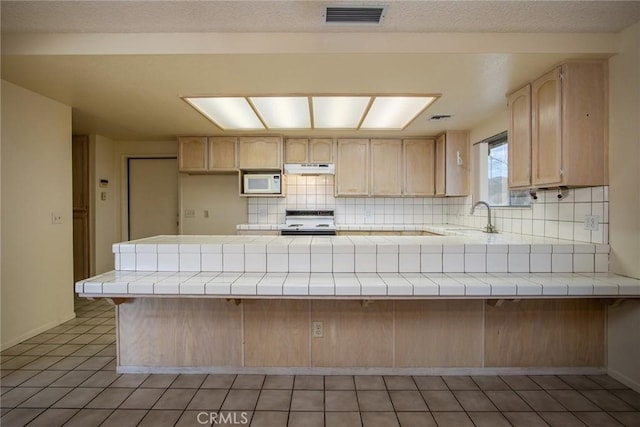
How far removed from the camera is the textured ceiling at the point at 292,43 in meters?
1.80

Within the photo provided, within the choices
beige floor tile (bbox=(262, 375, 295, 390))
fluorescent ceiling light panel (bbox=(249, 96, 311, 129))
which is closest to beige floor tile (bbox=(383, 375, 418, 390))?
beige floor tile (bbox=(262, 375, 295, 390))

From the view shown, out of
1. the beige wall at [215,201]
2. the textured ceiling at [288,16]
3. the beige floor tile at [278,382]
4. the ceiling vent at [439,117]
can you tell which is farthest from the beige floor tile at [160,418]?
the ceiling vent at [439,117]

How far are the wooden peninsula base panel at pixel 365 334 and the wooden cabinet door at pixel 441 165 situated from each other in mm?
2321

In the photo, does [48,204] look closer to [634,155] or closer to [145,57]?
[145,57]

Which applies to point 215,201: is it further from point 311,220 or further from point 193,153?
point 311,220

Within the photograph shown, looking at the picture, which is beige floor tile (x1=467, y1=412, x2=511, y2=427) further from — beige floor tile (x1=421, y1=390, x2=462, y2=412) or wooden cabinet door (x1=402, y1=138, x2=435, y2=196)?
wooden cabinet door (x1=402, y1=138, x2=435, y2=196)

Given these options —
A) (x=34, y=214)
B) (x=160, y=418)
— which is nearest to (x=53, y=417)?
(x=160, y=418)

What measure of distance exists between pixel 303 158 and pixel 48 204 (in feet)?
9.24

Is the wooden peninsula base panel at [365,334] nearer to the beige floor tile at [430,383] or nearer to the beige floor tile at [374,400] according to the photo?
the beige floor tile at [430,383]

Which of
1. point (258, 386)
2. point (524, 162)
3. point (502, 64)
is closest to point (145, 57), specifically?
point (258, 386)

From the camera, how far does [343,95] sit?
8.93 feet

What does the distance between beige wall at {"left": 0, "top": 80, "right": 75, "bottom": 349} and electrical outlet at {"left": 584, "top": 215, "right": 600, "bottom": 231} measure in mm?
4435

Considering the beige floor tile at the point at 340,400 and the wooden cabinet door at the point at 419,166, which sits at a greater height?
the wooden cabinet door at the point at 419,166

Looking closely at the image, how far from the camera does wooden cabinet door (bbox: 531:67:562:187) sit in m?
2.17
